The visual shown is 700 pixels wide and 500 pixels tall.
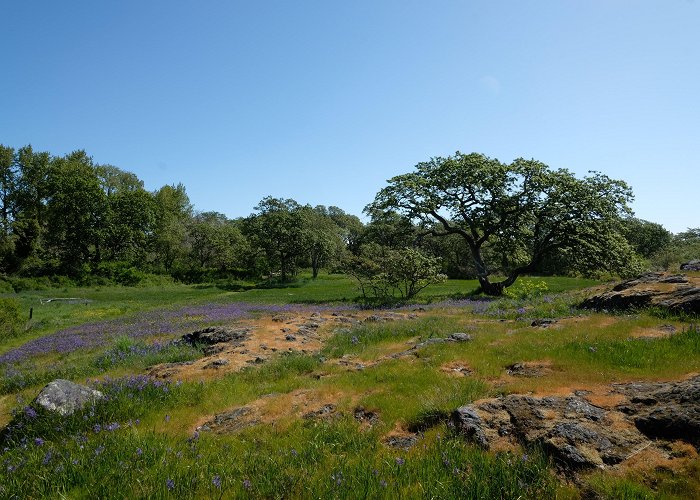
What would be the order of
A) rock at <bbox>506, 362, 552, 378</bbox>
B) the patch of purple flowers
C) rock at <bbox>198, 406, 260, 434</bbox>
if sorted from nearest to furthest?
rock at <bbox>198, 406, 260, 434</bbox> → rock at <bbox>506, 362, 552, 378</bbox> → the patch of purple flowers

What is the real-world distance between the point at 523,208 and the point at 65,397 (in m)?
32.8

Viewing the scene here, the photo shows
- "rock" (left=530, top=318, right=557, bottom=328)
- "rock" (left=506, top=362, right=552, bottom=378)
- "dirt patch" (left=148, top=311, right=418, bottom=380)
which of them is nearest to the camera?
"rock" (left=506, top=362, right=552, bottom=378)

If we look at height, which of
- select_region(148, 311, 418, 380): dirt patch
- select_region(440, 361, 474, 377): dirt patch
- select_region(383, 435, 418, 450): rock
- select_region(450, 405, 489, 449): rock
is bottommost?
select_region(148, 311, 418, 380): dirt patch

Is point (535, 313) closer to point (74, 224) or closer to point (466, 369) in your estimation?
point (466, 369)

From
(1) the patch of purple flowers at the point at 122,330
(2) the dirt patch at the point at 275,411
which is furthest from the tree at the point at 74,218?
(2) the dirt patch at the point at 275,411

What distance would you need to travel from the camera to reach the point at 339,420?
7.24 meters

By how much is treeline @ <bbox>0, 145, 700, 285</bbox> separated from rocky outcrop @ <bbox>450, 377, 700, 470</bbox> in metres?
48.6

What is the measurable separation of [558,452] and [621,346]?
6073 millimetres

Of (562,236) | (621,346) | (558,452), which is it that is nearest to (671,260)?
(562,236)

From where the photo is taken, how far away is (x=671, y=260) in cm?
5856

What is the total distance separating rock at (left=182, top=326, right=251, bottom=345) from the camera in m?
16.2

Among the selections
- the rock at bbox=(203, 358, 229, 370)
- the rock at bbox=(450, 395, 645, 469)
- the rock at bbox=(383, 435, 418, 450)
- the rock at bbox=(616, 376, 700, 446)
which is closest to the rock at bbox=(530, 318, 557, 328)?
the rock at bbox=(616, 376, 700, 446)

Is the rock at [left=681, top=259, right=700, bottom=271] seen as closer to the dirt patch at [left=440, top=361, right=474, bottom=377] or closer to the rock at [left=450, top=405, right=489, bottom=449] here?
the dirt patch at [left=440, top=361, right=474, bottom=377]

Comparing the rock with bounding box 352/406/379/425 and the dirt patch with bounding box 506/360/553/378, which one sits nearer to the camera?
the rock with bounding box 352/406/379/425
